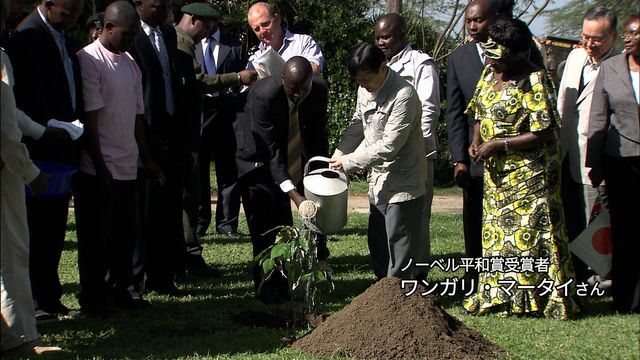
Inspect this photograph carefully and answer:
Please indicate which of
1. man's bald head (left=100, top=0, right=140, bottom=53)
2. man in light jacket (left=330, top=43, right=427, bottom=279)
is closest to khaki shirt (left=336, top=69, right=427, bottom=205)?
man in light jacket (left=330, top=43, right=427, bottom=279)

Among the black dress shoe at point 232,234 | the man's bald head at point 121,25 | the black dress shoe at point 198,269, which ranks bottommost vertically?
the black dress shoe at point 198,269

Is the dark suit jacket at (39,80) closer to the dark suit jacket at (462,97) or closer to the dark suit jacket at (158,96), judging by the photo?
the dark suit jacket at (158,96)

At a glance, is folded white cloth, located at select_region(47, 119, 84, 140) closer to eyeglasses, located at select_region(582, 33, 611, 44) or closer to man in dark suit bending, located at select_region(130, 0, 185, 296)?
man in dark suit bending, located at select_region(130, 0, 185, 296)

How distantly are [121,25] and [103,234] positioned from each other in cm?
152

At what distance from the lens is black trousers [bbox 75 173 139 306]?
22.7 feet

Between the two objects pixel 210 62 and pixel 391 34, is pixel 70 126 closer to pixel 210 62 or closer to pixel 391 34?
pixel 391 34

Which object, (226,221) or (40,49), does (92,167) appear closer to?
(40,49)

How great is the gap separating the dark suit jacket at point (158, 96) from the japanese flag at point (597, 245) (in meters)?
3.41

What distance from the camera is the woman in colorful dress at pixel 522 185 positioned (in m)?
7.03

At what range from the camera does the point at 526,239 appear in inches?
280

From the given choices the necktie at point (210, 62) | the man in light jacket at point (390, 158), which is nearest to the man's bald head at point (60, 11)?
the man in light jacket at point (390, 158)

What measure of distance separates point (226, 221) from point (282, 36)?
9.74ft

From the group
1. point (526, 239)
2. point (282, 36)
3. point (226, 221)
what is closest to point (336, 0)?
point (226, 221)

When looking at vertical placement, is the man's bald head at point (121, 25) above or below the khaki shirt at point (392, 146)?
above
